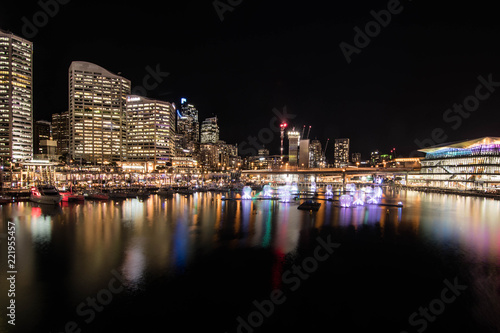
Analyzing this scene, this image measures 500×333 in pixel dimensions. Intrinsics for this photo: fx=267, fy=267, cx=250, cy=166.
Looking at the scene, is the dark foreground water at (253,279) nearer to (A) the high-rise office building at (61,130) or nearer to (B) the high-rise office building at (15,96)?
(B) the high-rise office building at (15,96)

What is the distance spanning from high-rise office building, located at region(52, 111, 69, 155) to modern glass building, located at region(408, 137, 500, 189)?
598ft

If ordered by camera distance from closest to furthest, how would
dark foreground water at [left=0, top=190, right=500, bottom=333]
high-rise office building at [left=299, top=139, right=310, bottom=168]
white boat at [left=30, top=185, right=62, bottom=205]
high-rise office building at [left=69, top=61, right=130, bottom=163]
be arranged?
dark foreground water at [left=0, top=190, right=500, bottom=333] → white boat at [left=30, top=185, right=62, bottom=205] → high-rise office building at [left=69, top=61, right=130, bottom=163] → high-rise office building at [left=299, top=139, right=310, bottom=168]

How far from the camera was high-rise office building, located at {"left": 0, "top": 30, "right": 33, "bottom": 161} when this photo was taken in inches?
4129

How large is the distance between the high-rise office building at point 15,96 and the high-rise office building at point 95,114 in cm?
1960

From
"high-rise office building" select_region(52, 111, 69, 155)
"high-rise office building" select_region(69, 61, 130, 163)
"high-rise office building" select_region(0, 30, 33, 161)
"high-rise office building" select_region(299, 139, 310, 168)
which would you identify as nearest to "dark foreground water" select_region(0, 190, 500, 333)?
"high-rise office building" select_region(0, 30, 33, 161)

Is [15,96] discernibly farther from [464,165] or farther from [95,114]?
[464,165]

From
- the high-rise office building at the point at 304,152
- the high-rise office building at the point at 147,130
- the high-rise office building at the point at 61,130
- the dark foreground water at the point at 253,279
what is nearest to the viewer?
the dark foreground water at the point at 253,279

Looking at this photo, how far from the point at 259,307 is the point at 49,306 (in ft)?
31.5

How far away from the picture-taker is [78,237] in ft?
78.2

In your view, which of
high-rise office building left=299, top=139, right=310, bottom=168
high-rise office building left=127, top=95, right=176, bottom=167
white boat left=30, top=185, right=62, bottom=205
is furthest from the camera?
high-rise office building left=299, top=139, right=310, bottom=168

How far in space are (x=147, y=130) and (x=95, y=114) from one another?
2664 cm

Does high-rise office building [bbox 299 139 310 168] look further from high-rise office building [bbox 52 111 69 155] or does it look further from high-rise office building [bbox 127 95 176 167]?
high-rise office building [bbox 52 111 69 155]

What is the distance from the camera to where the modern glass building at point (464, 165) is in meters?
73.0

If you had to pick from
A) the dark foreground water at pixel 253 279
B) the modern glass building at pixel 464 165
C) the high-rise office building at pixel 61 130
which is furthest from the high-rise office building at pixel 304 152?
the dark foreground water at pixel 253 279
